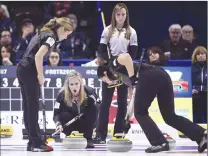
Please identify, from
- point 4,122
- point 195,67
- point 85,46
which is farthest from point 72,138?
point 85,46

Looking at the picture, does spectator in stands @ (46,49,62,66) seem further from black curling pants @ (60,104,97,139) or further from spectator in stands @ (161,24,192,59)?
black curling pants @ (60,104,97,139)

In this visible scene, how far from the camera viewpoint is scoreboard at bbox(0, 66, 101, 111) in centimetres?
863

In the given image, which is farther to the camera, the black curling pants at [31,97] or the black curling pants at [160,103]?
the black curling pants at [31,97]

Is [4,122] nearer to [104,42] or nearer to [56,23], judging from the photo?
[104,42]

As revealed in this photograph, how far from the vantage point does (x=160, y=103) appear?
5445 mm

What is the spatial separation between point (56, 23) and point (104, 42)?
98 cm

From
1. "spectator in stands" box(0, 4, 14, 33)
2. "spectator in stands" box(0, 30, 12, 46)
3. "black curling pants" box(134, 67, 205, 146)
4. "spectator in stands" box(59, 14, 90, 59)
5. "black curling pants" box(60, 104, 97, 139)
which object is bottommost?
"black curling pants" box(60, 104, 97, 139)

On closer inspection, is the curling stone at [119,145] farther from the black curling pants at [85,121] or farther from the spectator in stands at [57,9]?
the spectator in stands at [57,9]

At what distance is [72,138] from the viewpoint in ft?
20.2

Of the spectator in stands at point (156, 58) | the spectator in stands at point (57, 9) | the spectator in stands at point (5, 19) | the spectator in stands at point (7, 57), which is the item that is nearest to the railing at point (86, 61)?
the spectator in stands at point (7, 57)

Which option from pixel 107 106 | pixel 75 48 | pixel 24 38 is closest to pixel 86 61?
pixel 75 48

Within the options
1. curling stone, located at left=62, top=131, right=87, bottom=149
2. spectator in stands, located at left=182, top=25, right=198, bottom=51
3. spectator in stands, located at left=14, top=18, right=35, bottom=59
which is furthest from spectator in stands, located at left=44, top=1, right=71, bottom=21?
curling stone, located at left=62, top=131, right=87, bottom=149

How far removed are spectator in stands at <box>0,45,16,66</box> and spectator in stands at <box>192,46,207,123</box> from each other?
114 inches

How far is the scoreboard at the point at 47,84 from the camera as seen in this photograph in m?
8.63
